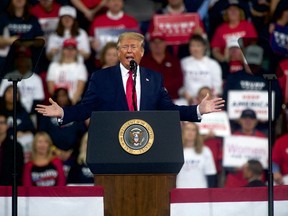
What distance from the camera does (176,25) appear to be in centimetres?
1335

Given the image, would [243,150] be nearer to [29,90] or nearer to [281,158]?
[281,158]

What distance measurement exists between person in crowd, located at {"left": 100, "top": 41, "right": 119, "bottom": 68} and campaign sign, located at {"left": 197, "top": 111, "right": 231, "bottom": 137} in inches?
46.1

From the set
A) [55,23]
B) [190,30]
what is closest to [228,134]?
[190,30]

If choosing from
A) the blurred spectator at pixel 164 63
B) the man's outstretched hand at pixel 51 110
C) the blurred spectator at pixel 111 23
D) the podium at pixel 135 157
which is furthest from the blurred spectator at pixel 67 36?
the podium at pixel 135 157

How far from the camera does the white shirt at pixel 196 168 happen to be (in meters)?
11.6

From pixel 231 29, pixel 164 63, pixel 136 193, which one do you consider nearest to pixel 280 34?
pixel 231 29

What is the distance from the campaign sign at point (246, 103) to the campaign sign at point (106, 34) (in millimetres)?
1542

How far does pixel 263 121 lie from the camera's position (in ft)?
40.8

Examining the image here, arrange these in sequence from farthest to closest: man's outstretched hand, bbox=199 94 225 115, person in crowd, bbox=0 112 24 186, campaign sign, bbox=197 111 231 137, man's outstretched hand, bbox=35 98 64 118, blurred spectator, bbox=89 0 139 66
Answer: blurred spectator, bbox=89 0 139 66 → campaign sign, bbox=197 111 231 137 → person in crowd, bbox=0 112 24 186 → man's outstretched hand, bbox=199 94 225 115 → man's outstretched hand, bbox=35 98 64 118

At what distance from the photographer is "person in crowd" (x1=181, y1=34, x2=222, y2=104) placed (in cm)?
1279

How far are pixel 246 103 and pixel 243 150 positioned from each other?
63 centimetres

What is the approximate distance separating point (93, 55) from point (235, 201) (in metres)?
5.76

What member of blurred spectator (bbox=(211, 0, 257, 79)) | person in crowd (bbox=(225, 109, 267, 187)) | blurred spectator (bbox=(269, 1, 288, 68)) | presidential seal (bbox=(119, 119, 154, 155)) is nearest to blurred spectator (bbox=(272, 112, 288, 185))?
person in crowd (bbox=(225, 109, 267, 187))

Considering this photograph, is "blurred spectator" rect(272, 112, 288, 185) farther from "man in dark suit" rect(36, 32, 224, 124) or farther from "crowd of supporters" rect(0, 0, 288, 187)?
"man in dark suit" rect(36, 32, 224, 124)
